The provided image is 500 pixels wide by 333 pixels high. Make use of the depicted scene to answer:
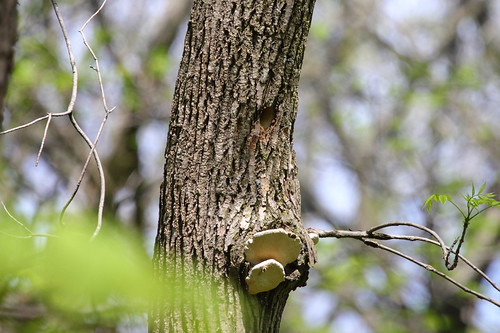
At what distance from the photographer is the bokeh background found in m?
7.21

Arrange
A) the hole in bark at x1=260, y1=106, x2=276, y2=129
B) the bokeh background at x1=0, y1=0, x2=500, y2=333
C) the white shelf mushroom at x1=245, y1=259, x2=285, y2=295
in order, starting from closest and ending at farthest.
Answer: the white shelf mushroom at x1=245, y1=259, x2=285, y2=295 → the hole in bark at x1=260, y1=106, x2=276, y2=129 → the bokeh background at x1=0, y1=0, x2=500, y2=333

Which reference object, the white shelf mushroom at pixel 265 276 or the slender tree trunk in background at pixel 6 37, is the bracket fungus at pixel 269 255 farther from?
the slender tree trunk in background at pixel 6 37

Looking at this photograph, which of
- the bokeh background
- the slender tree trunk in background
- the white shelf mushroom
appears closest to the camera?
the slender tree trunk in background

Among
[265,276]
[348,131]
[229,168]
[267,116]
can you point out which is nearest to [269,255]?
[265,276]

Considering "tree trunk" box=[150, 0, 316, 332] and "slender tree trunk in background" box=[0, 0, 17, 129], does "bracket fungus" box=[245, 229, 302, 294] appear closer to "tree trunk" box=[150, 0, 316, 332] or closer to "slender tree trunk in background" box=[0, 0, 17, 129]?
"tree trunk" box=[150, 0, 316, 332]

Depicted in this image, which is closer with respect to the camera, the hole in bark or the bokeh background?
the hole in bark

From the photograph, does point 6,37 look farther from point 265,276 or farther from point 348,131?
point 348,131

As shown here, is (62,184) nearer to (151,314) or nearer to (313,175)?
(313,175)

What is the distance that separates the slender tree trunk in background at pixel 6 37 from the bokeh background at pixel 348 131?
437cm

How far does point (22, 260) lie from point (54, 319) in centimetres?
33

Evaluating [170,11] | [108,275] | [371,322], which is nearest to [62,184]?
[170,11]

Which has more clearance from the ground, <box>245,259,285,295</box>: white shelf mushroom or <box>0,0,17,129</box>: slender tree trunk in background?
<box>0,0,17,129</box>: slender tree trunk in background

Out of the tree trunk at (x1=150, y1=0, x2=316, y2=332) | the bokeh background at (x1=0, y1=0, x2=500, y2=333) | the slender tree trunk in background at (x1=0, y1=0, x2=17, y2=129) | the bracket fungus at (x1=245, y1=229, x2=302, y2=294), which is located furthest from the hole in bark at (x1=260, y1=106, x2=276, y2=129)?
the bokeh background at (x1=0, y1=0, x2=500, y2=333)

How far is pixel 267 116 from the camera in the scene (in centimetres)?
198
